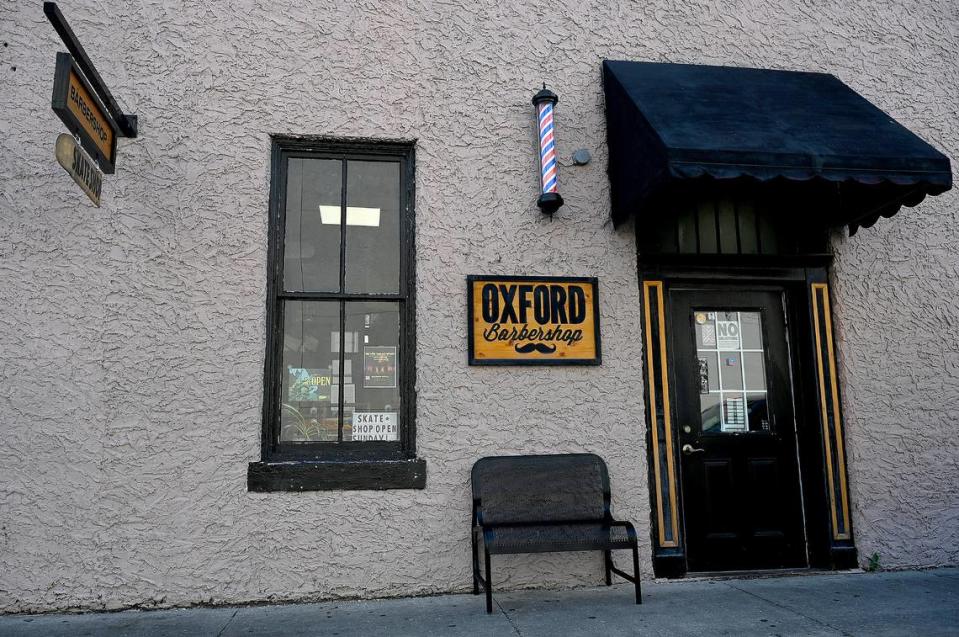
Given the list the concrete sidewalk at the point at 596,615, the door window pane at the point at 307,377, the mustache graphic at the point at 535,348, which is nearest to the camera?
the concrete sidewalk at the point at 596,615

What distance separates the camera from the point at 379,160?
4.98 metres

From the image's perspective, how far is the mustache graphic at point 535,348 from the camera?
15.7ft

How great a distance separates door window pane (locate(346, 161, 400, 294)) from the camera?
485 cm

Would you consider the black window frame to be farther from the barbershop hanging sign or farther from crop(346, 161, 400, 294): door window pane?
the barbershop hanging sign

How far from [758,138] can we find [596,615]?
3.15 meters

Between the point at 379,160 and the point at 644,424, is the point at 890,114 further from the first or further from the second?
the point at 379,160

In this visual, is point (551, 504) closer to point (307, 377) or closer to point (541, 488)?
point (541, 488)

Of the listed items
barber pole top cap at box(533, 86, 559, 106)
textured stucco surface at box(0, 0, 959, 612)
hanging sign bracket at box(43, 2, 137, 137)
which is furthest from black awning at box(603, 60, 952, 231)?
hanging sign bracket at box(43, 2, 137, 137)

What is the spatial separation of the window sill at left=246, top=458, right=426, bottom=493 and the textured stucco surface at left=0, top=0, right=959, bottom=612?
8 cm

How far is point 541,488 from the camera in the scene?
180 inches

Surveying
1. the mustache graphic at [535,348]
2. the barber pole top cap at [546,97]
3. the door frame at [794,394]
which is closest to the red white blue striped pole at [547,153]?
the barber pole top cap at [546,97]

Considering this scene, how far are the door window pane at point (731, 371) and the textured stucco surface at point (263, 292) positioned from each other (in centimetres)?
62

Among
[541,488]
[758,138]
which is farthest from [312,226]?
[758,138]

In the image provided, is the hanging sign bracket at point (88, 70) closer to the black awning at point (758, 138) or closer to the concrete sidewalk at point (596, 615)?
the concrete sidewalk at point (596, 615)
